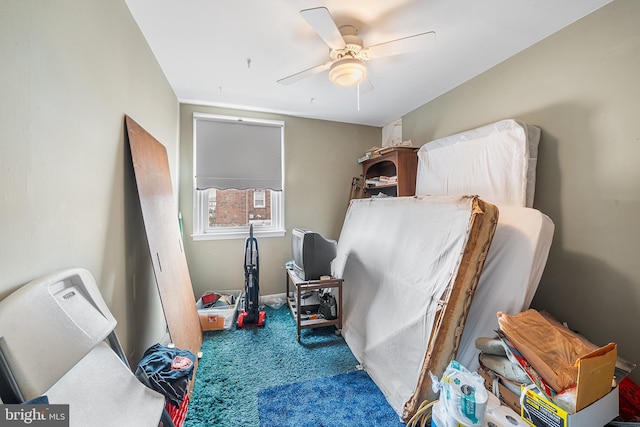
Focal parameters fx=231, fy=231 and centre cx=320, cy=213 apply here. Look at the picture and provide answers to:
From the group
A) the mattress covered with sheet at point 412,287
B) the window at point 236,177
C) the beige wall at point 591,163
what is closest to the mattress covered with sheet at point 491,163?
the beige wall at point 591,163

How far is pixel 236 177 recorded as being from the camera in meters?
2.84

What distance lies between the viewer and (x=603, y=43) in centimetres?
140

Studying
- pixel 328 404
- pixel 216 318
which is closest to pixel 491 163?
pixel 328 404

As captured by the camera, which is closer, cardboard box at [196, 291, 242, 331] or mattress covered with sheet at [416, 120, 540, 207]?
mattress covered with sheet at [416, 120, 540, 207]

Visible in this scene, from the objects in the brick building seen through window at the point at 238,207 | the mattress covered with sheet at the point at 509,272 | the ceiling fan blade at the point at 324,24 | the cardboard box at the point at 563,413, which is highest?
the ceiling fan blade at the point at 324,24

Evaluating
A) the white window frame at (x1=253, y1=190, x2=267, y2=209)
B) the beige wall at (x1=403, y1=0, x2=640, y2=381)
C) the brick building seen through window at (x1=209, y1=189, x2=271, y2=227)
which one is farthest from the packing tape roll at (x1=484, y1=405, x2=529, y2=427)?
the white window frame at (x1=253, y1=190, x2=267, y2=209)

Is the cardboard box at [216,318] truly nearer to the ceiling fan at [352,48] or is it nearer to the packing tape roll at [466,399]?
the packing tape roll at [466,399]

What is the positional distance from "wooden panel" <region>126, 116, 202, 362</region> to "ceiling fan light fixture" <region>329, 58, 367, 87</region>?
137 cm

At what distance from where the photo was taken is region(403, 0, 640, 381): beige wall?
131 centimetres

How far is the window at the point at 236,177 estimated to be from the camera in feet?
9.04

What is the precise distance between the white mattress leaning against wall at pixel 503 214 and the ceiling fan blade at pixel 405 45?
2.75ft

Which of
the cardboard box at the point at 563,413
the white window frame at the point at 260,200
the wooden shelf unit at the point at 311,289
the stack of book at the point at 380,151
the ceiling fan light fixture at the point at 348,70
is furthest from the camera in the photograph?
the white window frame at the point at 260,200

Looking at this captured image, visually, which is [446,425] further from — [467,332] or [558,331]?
[558,331]

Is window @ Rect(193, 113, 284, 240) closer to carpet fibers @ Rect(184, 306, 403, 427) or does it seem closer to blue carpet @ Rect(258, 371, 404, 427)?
carpet fibers @ Rect(184, 306, 403, 427)
